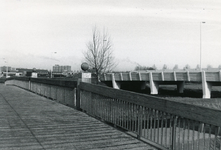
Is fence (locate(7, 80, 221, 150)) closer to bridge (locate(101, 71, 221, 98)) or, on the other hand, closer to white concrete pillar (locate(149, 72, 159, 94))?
bridge (locate(101, 71, 221, 98))

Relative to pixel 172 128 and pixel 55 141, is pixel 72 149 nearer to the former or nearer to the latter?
pixel 55 141

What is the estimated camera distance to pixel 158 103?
484cm

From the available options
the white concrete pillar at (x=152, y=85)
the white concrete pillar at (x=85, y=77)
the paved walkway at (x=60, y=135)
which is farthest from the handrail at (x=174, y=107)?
the white concrete pillar at (x=152, y=85)

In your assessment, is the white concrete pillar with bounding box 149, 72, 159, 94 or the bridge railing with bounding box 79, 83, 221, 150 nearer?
the bridge railing with bounding box 79, 83, 221, 150

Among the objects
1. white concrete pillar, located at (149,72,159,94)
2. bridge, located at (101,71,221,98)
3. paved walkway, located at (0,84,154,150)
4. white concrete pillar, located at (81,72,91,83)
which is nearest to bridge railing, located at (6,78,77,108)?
white concrete pillar, located at (81,72,91,83)

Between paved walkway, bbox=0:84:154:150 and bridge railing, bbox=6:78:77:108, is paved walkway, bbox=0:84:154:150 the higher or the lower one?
the lower one

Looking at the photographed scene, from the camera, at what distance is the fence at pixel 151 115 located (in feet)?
12.7

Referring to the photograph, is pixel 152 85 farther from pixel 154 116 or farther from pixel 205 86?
pixel 154 116

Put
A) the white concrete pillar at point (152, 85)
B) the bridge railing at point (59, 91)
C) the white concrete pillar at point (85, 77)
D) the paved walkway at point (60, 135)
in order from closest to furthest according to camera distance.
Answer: the paved walkway at point (60, 135)
the white concrete pillar at point (85, 77)
the bridge railing at point (59, 91)
the white concrete pillar at point (152, 85)

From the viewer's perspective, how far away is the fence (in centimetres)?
387

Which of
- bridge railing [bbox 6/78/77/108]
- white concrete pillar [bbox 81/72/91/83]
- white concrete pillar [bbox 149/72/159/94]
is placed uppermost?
white concrete pillar [bbox 81/72/91/83]

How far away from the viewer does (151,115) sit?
524 centimetres

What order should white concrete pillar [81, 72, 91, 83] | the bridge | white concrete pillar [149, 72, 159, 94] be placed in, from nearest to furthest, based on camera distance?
white concrete pillar [81, 72, 91, 83], the bridge, white concrete pillar [149, 72, 159, 94]

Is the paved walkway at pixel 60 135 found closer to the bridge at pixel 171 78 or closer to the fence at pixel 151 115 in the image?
the fence at pixel 151 115
